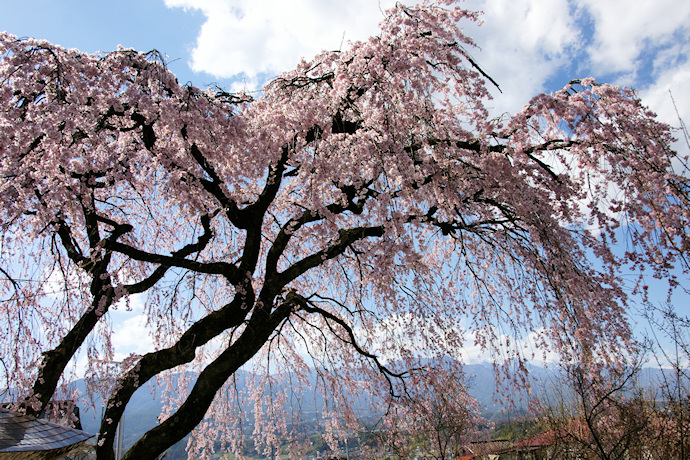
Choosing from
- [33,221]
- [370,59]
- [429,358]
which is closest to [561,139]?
[370,59]

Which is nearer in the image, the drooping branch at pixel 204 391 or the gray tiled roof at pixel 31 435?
the gray tiled roof at pixel 31 435

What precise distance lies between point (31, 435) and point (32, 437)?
0.05 metres

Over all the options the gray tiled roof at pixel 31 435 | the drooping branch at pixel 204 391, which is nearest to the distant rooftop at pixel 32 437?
the gray tiled roof at pixel 31 435

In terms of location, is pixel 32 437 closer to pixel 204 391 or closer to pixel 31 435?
pixel 31 435

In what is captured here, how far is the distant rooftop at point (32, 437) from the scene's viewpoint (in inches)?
107

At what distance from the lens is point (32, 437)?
9.82 feet

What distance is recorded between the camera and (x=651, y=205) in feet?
10.4

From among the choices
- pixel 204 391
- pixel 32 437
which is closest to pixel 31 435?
pixel 32 437

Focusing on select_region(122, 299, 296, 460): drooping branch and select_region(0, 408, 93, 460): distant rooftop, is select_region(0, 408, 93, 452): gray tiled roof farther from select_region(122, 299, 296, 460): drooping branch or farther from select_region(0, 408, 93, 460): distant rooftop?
select_region(122, 299, 296, 460): drooping branch

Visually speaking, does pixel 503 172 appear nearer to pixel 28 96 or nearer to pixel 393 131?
pixel 393 131

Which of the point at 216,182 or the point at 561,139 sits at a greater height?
the point at 216,182

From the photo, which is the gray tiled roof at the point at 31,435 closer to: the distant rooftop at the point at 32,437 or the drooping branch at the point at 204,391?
the distant rooftop at the point at 32,437

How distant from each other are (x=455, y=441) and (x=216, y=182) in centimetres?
544

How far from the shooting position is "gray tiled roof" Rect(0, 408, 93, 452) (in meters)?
2.77
